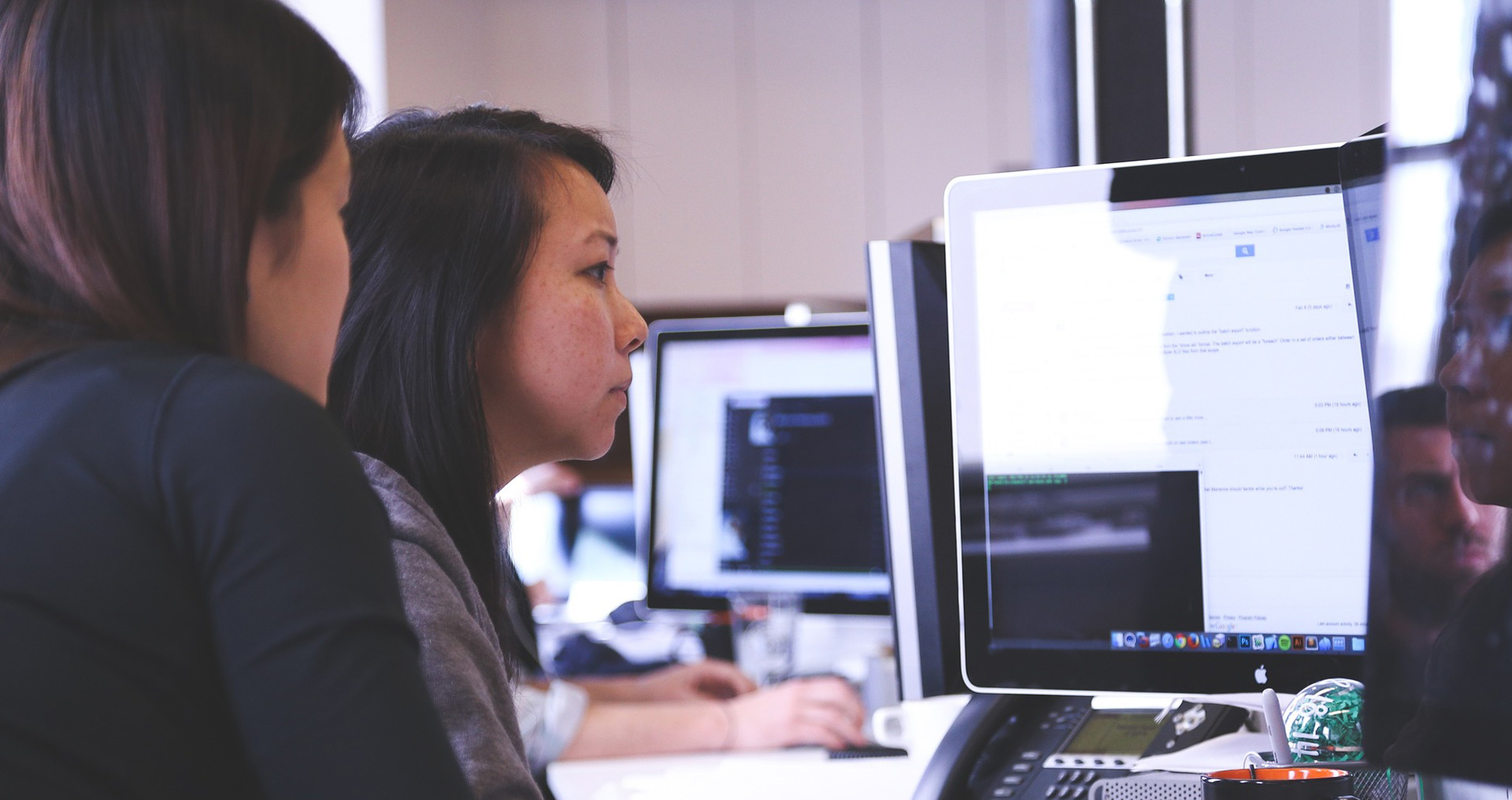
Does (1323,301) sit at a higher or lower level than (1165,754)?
higher

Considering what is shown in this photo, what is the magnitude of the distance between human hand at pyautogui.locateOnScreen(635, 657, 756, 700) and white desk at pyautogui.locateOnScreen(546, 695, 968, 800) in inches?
9.8

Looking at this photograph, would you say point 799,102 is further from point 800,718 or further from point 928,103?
point 800,718

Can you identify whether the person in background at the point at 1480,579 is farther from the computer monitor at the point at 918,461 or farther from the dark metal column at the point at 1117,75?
the dark metal column at the point at 1117,75

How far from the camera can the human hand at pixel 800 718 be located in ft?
4.73

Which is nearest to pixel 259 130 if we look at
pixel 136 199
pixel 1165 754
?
pixel 136 199

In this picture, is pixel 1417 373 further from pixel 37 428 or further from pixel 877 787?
pixel 877 787

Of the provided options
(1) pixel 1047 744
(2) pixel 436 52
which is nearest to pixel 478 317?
(1) pixel 1047 744

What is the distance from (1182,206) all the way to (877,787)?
23.4 inches

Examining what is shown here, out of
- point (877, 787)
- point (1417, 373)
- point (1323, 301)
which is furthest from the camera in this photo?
point (877, 787)

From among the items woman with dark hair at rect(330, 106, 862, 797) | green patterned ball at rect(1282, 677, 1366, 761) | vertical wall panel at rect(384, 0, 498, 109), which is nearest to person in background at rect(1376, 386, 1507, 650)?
green patterned ball at rect(1282, 677, 1366, 761)

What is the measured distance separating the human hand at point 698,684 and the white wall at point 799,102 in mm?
2895

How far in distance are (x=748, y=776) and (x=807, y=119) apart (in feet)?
11.5

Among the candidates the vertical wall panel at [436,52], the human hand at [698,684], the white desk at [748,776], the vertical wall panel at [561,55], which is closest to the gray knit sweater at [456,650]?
the white desk at [748,776]

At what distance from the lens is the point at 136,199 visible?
525 millimetres
